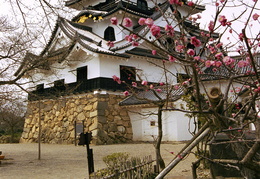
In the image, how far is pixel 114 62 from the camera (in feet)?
53.3

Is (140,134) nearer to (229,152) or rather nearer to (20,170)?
(20,170)

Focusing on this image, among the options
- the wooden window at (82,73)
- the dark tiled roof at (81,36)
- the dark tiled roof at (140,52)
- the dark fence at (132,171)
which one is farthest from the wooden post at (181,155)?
the wooden window at (82,73)

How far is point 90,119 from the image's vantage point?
1551 cm

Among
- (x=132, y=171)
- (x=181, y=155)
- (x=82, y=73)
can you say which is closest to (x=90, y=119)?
(x=82, y=73)

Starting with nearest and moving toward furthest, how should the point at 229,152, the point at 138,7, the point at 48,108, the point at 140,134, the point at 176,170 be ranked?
the point at 229,152, the point at 176,170, the point at 140,134, the point at 48,108, the point at 138,7

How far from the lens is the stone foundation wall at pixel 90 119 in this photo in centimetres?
1516

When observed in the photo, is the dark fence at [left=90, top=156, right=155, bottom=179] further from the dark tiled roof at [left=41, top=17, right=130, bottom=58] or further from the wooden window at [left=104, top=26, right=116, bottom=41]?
the wooden window at [left=104, top=26, right=116, bottom=41]

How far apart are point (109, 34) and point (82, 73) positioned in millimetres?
3909

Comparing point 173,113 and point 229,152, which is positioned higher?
point 173,113

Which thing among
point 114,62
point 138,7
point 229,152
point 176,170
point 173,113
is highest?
point 138,7

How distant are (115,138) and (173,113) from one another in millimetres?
3752

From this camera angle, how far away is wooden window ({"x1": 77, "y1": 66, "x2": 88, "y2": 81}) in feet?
54.0

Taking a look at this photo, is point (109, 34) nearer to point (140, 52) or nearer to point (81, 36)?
point (81, 36)

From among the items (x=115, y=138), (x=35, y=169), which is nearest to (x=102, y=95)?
(x=115, y=138)
